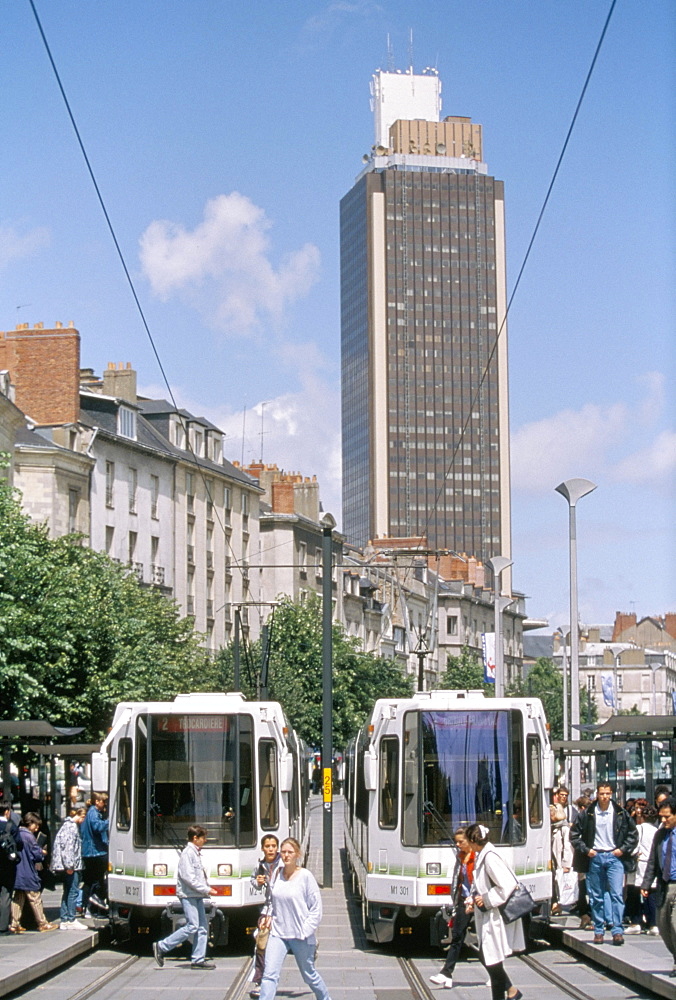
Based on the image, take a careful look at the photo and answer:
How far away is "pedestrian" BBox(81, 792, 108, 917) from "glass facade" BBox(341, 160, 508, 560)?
5432 inches

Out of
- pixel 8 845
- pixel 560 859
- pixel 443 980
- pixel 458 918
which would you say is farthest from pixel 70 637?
pixel 443 980

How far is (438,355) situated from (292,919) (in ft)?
489

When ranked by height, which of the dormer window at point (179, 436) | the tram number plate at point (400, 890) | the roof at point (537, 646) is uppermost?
the dormer window at point (179, 436)

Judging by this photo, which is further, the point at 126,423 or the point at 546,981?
the point at 126,423

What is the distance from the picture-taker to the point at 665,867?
13852mm

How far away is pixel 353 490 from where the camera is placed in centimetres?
16700

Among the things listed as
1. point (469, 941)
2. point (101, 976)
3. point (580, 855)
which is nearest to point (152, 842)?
point (101, 976)

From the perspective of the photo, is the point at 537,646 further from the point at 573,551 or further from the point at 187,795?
the point at 187,795

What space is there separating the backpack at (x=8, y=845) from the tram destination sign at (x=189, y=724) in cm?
200

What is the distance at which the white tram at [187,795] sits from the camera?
17391 millimetres

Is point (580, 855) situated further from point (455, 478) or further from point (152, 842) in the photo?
point (455, 478)

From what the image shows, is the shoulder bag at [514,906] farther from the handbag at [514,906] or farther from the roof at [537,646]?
the roof at [537,646]

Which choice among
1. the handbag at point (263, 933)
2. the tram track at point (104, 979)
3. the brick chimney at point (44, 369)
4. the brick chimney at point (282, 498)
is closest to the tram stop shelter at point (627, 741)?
the tram track at point (104, 979)

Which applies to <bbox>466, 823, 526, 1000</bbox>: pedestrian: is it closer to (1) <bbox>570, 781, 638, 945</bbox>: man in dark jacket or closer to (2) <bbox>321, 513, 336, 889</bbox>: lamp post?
(1) <bbox>570, 781, 638, 945</bbox>: man in dark jacket
